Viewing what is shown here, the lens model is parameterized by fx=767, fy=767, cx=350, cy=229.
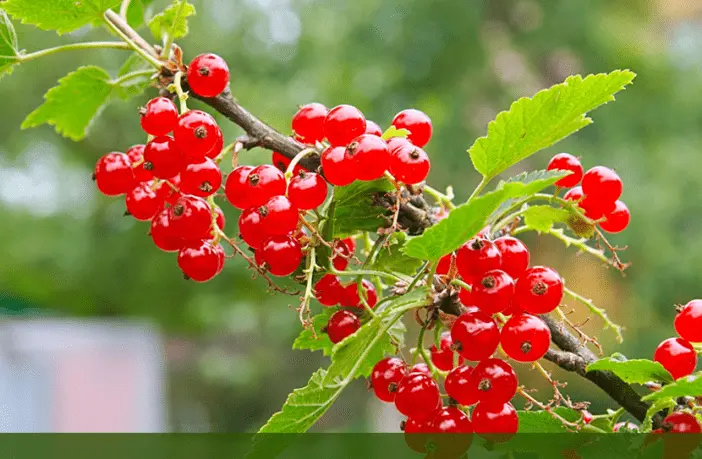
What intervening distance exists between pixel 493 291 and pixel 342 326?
14cm

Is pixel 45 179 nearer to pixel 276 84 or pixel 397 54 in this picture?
pixel 276 84

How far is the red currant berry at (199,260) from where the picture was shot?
2.09ft

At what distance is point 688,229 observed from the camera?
244 inches

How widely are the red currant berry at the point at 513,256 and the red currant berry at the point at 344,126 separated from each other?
139 mm

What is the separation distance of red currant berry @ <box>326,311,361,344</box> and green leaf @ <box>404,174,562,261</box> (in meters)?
0.13

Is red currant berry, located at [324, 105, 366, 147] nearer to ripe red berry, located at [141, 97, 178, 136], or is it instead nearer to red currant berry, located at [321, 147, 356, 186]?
red currant berry, located at [321, 147, 356, 186]

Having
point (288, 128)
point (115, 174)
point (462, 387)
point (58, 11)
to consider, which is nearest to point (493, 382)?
point (462, 387)

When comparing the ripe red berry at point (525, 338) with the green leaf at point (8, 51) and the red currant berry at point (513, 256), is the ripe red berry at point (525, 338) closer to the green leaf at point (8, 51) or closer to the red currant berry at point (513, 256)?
the red currant berry at point (513, 256)

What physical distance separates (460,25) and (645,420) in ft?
20.4

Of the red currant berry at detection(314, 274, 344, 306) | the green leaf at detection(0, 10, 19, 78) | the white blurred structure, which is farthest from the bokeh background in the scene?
the red currant berry at detection(314, 274, 344, 306)

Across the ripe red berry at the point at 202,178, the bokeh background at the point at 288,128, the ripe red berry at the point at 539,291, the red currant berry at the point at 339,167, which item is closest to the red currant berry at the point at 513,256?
the ripe red berry at the point at 539,291

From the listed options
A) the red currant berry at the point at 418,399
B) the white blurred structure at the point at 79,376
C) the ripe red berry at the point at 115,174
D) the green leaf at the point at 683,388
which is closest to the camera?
the green leaf at the point at 683,388

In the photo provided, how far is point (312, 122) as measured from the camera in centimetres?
65

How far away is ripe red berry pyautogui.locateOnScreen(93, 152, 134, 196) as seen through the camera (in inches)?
26.8
